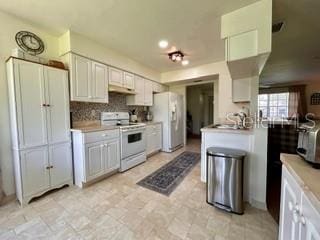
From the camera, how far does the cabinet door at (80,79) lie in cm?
253

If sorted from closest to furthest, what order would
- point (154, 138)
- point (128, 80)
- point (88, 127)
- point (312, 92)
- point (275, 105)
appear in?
1. point (88, 127)
2. point (128, 80)
3. point (154, 138)
4. point (312, 92)
5. point (275, 105)

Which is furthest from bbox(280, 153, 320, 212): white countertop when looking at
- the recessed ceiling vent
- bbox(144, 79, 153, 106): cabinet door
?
bbox(144, 79, 153, 106): cabinet door

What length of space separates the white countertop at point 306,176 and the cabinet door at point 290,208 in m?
0.08

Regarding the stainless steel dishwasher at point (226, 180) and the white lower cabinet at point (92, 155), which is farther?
the white lower cabinet at point (92, 155)

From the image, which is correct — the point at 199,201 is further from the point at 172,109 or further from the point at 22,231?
the point at 172,109

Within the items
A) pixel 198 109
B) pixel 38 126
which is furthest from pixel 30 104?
pixel 198 109

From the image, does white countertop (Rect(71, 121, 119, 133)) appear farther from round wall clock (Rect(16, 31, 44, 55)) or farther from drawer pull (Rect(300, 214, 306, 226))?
drawer pull (Rect(300, 214, 306, 226))

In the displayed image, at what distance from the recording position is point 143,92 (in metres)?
4.18

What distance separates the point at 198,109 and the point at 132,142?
5092 millimetres

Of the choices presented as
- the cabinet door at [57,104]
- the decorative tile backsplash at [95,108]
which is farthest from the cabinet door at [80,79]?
the decorative tile backsplash at [95,108]

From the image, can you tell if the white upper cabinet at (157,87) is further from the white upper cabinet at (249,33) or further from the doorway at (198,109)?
the white upper cabinet at (249,33)

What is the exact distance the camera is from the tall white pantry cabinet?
199 cm

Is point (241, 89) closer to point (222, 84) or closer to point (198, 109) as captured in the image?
point (222, 84)

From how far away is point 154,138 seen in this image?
14.1ft
